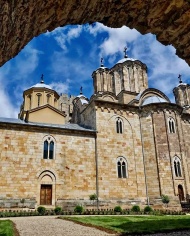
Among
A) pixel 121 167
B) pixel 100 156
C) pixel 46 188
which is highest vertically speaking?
pixel 100 156

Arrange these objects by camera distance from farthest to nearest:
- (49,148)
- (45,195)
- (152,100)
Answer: (152,100) < (49,148) < (45,195)

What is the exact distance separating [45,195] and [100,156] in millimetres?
5535

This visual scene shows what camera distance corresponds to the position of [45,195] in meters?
18.6

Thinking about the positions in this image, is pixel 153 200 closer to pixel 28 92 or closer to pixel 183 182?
pixel 183 182

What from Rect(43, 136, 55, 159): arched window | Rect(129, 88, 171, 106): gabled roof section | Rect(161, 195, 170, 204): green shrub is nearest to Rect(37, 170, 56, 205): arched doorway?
Rect(43, 136, 55, 159): arched window

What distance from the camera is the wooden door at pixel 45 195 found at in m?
18.5

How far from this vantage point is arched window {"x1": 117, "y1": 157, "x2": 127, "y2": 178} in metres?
20.9

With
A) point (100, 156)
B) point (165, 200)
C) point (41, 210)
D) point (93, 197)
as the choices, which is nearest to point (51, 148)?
point (100, 156)

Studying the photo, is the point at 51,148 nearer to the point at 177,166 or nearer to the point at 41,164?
the point at 41,164

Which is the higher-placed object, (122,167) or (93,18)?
(93,18)

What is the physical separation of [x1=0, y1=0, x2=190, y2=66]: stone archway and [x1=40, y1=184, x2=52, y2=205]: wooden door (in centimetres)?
1626

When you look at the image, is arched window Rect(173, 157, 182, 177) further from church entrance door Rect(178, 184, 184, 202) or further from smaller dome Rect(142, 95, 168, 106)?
smaller dome Rect(142, 95, 168, 106)

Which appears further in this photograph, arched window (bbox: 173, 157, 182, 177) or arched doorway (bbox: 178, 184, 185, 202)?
arched window (bbox: 173, 157, 182, 177)

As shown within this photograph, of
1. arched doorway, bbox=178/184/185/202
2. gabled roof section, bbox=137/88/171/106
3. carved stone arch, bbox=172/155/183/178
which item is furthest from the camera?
gabled roof section, bbox=137/88/171/106
